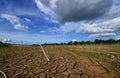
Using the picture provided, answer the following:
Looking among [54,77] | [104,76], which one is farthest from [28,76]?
[104,76]

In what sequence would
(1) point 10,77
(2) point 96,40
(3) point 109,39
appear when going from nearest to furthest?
1. (1) point 10,77
2. (3) point 109,39
3. (2) point 96,40

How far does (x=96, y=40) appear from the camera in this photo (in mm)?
68812

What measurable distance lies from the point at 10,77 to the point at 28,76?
66cm

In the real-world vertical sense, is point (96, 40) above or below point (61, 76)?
above

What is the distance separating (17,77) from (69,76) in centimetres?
201

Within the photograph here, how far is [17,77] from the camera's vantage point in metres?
4.57

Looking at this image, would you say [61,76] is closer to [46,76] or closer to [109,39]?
[46,76]

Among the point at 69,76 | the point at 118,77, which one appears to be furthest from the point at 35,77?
the point at 118,77

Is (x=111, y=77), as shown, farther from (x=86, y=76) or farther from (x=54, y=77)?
(x=54, y=77)

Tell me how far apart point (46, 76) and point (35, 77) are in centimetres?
43

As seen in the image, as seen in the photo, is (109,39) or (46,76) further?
(109,39)

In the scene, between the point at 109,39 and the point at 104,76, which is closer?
the point at 104,76

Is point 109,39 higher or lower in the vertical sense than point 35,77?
higher

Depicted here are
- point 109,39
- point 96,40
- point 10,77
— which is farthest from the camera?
point 96,40
